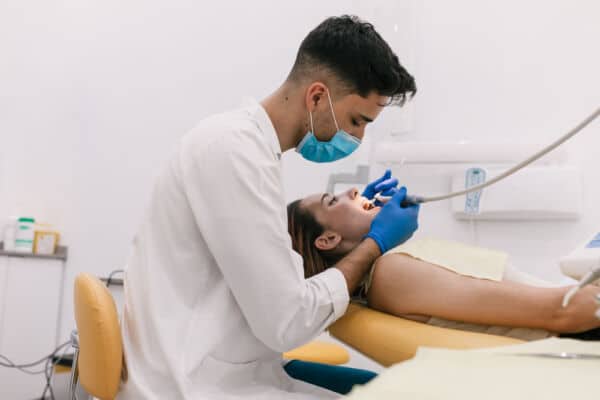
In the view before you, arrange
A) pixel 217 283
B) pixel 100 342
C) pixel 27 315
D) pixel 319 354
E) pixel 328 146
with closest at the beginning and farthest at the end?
1. pixel 100 342
2. pixel 217 283
3. pixel 328 146
4. pixel 319 354
5. pixel 27 315

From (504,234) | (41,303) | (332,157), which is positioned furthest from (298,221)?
(41,303)

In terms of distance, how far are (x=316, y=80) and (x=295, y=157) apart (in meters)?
1.18

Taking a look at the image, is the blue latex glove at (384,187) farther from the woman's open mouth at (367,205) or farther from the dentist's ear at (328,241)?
the dentist's ear at (328,241)

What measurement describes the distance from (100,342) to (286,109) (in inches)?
27.1

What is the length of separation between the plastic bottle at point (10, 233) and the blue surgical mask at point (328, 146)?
1.73m

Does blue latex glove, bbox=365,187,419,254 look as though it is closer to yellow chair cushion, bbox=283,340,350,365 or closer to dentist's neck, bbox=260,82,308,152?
dentist's neck, bbox=260,82,308,152

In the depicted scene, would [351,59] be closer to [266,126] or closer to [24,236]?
[266,126]

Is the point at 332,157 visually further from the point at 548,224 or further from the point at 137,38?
the point at 137,38

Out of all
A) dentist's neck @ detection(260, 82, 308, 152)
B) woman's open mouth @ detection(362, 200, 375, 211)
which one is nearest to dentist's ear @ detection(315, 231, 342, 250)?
woman's open mouth @ detection(362, 200, 375, 211)

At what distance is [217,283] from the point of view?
1226mm

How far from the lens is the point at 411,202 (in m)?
1.54

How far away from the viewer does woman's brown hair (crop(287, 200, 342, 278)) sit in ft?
5.56

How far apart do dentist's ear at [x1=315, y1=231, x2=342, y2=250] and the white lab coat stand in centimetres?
40

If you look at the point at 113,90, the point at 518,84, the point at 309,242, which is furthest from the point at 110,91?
the point at 518,84
